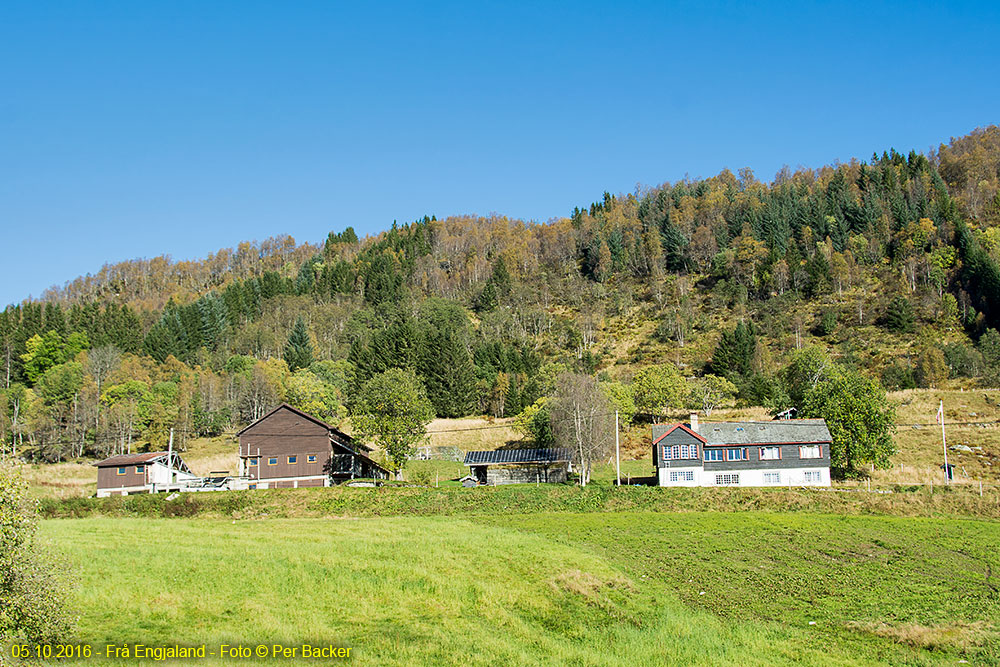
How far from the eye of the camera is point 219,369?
12850 cm

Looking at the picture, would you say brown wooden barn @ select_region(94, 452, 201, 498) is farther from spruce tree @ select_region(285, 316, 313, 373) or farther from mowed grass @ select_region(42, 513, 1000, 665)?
spruce tree @ select_region(285, 316, 313, 373)

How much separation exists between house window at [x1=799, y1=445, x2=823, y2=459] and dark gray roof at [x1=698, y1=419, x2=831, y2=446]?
64 centimetres

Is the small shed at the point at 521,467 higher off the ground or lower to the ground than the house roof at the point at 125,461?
lower

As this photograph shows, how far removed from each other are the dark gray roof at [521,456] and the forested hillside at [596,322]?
2052cm

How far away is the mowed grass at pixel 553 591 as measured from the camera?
20.0 metres

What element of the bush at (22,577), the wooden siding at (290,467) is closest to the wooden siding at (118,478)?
the wooden siding at (290,467)

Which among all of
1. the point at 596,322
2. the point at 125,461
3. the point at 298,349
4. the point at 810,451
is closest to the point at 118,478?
the point at 125,461

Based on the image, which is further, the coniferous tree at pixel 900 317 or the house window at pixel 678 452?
the coniferous tree at pixel 900 317

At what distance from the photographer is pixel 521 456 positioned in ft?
229

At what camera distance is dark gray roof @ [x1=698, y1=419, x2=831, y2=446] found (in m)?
62.2

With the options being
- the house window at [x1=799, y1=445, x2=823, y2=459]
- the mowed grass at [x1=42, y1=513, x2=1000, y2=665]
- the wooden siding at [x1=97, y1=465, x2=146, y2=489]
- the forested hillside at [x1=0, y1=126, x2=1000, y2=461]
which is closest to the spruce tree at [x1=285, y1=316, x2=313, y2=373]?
the forested hillside at [x1=0, y1=126, x2=1000, y2=461]

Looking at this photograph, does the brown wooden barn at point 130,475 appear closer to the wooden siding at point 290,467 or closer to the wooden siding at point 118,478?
the wooden siding at point 118,478

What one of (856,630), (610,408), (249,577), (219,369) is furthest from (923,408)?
(219,369)

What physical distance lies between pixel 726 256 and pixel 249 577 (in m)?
151
